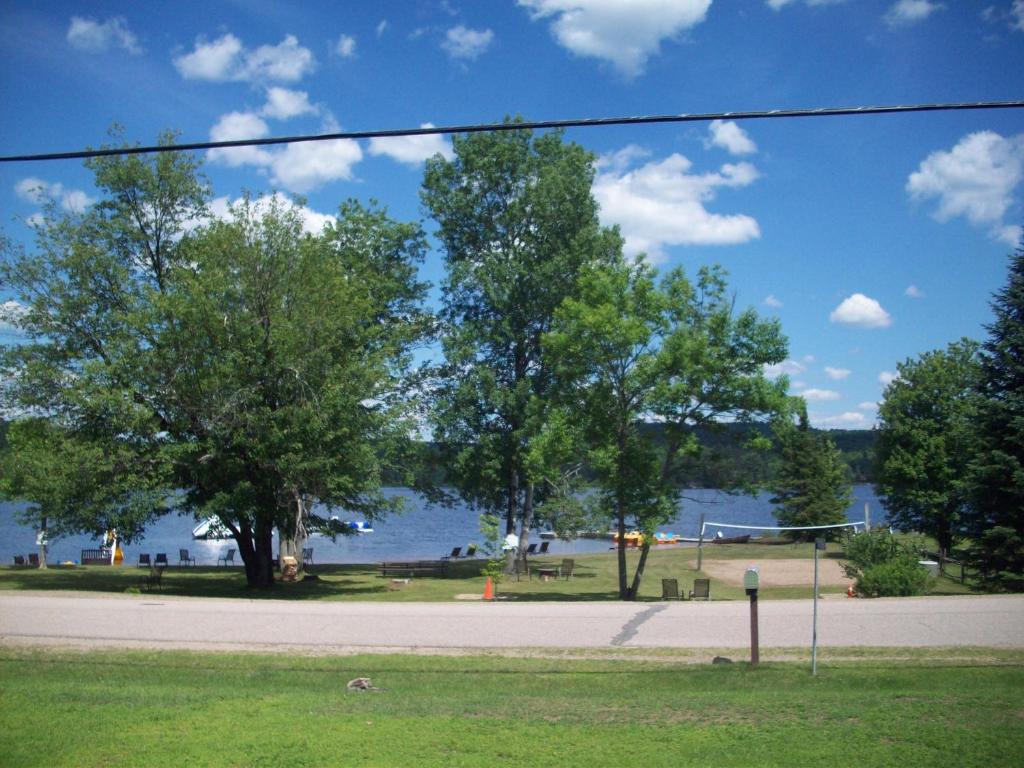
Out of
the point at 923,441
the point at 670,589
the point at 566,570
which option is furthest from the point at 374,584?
the point at 923,441

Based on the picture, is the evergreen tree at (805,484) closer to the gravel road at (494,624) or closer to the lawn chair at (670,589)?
the lawn chair at (670,589)

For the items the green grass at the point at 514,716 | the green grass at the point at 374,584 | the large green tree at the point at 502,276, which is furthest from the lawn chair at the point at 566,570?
the green grass at the point at 514,716

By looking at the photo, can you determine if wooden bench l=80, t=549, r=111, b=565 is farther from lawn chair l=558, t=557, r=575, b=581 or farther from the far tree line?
lawn chair l=558, t=557, r=575, b=581

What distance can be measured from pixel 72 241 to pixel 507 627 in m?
21.1

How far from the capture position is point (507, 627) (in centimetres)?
1706

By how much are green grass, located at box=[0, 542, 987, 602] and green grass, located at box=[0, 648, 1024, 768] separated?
14.8m

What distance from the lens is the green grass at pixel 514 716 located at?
7691 millimetres

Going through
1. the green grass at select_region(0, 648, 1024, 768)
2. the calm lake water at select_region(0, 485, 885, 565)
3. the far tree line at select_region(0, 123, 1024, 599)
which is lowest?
the calm lake water at select_region(0, 485, 885, 565)

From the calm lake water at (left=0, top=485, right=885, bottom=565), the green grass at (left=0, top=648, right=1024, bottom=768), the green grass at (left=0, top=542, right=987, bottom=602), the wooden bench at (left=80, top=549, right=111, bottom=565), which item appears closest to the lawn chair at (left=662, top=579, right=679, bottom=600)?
the green grass at (left=0, top=542, right=987, bottom=602)

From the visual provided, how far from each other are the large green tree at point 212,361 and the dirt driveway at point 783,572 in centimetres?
1519

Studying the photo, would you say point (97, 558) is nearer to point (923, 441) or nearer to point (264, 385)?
point (264, 385)

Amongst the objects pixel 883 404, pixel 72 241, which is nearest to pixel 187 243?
pixel 72 241

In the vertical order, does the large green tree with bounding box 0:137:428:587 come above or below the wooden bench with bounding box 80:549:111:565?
above

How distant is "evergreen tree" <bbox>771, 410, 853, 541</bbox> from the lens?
58088 millimetres
